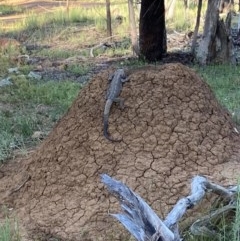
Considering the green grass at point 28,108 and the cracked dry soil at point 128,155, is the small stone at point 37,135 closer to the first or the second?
the green grass at point 28,108

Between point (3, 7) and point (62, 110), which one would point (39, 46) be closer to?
point (62, 110)

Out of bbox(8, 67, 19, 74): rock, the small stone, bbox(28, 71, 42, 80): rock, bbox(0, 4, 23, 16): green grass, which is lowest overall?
bbox(0, 4, 23, 16): green grass

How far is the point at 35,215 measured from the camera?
4320mm

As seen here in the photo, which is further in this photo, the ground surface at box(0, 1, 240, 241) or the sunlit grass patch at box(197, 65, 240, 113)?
the sunlit grass patch at box(197, 65, 240, 113)

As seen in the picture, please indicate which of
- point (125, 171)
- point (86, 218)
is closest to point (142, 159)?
point (125, 171)

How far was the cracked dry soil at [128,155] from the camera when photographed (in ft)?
13.5

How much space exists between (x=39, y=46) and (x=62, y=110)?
21.0 ft

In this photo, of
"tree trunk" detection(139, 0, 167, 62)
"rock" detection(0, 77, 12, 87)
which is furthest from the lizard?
"tree trunk" detection(139, 0, 167, 62)

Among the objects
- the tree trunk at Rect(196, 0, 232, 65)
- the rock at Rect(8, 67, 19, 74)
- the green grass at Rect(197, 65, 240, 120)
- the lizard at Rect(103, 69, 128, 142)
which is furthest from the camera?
the tree trunk at Rect(196, 0, 232, 65)

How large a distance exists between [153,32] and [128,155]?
7.11m

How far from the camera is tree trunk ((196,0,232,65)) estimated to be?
1045 cm

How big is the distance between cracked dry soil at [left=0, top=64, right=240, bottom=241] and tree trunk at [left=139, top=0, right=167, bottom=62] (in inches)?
250

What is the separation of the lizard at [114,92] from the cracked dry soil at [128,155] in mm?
36

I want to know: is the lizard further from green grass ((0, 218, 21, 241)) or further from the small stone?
the small stone
